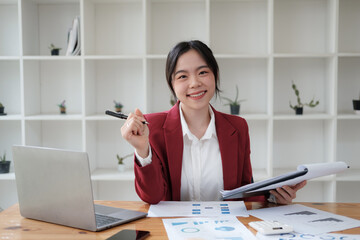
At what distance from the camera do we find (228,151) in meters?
1.80

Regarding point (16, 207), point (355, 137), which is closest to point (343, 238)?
point (16, 207)

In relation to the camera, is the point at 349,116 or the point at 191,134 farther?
the point at 349,116

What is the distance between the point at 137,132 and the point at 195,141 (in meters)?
0.49

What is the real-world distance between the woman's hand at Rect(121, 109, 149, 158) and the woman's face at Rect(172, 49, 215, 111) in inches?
17.0

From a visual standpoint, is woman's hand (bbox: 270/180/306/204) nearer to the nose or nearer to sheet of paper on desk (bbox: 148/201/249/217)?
sheet of paper on desk (bbox: 148/201/249/217)

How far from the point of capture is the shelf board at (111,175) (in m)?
2.94

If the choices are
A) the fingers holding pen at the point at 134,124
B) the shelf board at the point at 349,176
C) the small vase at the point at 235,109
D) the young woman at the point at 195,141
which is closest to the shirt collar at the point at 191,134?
the young woman at the point at 195,141

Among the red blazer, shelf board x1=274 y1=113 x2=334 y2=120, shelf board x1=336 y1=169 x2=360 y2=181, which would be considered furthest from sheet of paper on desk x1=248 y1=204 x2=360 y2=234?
shelf board x1=336 y1=169 x2=360 y2=181

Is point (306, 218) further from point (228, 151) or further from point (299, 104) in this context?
point (299, 104)

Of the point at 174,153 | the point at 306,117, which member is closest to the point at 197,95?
the point at 174,153

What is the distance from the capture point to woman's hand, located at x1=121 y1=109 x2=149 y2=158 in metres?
1.36

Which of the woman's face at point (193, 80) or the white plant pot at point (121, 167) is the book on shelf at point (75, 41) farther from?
the woman's face at point (193, 80)

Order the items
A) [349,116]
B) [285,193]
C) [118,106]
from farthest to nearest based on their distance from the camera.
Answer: [118,106] < [349,116] < [285,193]

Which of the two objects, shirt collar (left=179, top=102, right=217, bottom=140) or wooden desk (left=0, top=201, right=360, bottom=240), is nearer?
wooden desk (left=0, top=201, right=360, bottom=240)
